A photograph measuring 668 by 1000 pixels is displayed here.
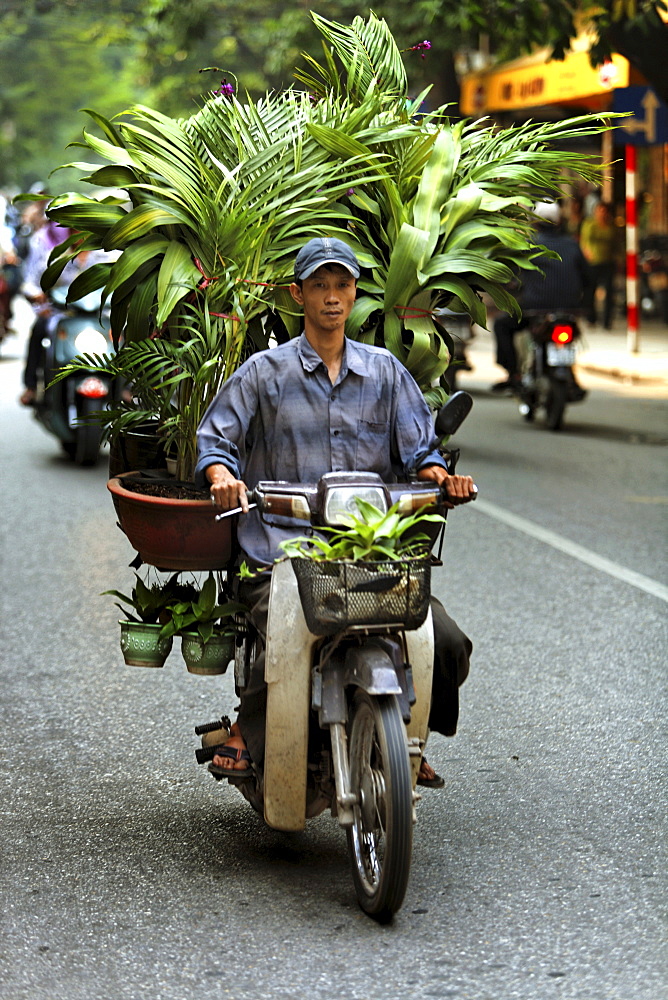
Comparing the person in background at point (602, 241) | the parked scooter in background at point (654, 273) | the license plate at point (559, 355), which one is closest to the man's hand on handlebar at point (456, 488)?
the license plate at point (559, 355)

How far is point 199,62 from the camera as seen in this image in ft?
132

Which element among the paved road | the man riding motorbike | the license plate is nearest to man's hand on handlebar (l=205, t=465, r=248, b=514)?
the man riding motorbike

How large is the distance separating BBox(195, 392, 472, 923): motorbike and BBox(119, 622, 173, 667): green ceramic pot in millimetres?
569

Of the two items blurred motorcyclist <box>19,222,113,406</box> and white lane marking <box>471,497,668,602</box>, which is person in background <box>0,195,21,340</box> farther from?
white lane marking <box>471,497,668,602</box>

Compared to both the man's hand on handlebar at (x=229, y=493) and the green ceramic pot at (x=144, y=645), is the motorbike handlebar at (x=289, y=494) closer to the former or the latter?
the man's hand on handlebar at (x=229, y=493)

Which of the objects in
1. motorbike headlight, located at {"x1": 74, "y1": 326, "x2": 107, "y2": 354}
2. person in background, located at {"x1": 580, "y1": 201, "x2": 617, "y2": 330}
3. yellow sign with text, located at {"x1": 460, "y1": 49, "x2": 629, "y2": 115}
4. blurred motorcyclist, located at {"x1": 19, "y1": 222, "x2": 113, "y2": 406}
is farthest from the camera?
yellow sign with text, located at {"x1": 460, "y1": 49, "x2": 629, "y2": 115}

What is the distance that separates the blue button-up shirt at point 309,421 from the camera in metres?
4.34

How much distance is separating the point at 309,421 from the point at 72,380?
7317 mm

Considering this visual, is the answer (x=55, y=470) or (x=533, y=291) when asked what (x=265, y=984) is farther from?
(x=533, y=291)

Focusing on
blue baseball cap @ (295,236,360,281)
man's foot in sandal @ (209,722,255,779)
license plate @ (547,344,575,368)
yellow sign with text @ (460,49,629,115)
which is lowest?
man's foot in sandal @ (209,722,255,779)

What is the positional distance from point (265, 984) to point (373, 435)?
1.57m

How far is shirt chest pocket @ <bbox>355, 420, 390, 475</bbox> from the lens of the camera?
438 centimetres

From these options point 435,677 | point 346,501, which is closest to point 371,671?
point 346,501

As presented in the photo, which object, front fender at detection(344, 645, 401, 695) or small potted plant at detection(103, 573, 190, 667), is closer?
front fender at detection(344, 645, 401, 695)
